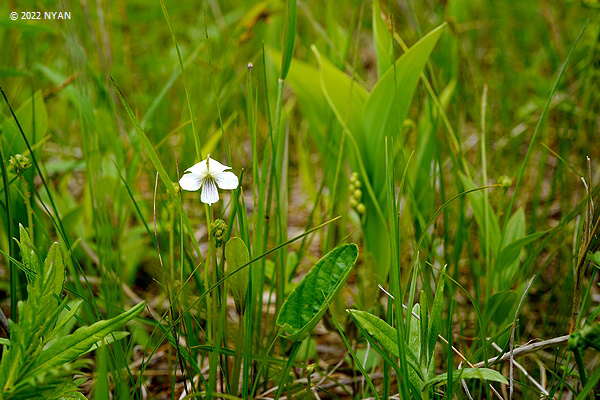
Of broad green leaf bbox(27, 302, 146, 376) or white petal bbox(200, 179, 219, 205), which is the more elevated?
white petal bbox(200, 179, 219, 205)

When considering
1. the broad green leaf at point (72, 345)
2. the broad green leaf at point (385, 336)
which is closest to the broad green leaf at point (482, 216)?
the broad green leaf at point (385, 336)

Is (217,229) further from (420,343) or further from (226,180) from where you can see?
(420,343)

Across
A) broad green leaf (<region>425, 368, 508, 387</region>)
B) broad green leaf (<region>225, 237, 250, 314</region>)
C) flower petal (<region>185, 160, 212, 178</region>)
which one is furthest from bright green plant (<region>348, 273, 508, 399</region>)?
flower petal (<region>185, 160, 212, 178</region>)

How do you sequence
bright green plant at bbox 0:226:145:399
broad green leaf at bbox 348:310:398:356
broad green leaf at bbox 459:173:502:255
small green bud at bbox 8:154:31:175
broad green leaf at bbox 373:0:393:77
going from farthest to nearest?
broad green leaf at bbox 373:0:393:77, broad green leaf at bbox 459:173:502:255, small green bud at bbox 8:154:31:175, broad green leaf at bbox 348:310:398:356, bright green plant at bbox 0:226:145:399

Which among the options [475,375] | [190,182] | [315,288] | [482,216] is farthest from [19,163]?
[482,216]

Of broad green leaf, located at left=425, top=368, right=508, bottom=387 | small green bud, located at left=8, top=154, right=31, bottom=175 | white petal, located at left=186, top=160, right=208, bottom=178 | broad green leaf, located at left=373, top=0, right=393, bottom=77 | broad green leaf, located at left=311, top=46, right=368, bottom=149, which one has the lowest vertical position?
broad green leaf, located at left=425, top=368, right=508, bottom=387

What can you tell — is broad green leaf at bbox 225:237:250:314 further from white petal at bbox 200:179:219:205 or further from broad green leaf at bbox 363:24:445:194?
broad green leaf at bbox 363:24:445:194

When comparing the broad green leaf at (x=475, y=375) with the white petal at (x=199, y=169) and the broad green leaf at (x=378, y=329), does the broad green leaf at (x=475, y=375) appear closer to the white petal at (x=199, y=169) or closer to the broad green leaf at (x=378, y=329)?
the broad green leaf at (x=378, y=329)
